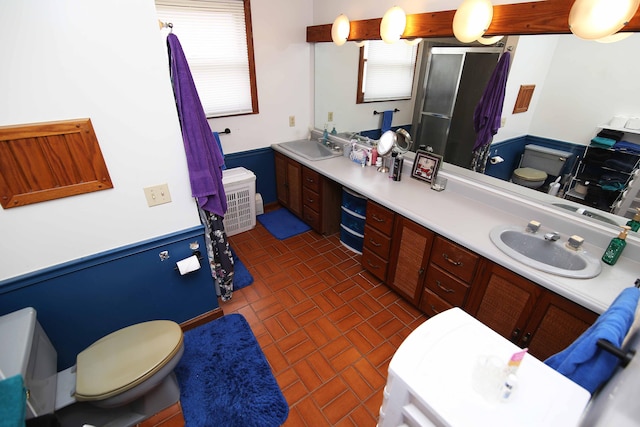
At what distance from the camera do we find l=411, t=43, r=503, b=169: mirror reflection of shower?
7.63ft

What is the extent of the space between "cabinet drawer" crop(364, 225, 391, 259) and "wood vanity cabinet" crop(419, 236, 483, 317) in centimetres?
38

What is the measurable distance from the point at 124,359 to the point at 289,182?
7.49 ft

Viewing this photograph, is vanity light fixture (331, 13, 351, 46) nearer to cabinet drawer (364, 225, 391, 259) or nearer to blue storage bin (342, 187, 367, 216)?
blue storage bin (342, 187, 367, 216)

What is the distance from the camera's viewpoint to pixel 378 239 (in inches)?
92.0

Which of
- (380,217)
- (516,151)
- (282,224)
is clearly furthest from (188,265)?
(516,151)

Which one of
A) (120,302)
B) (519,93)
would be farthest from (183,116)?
(519,93)

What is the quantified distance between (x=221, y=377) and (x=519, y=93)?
9.02ft

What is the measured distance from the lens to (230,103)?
9.81 ft

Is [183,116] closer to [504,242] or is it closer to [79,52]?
[79,52]

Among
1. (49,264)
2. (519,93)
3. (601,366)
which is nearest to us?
(601,366)

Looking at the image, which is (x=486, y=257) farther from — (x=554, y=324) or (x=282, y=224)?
(x=282, y=224)

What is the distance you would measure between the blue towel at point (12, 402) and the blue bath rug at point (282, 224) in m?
2.40

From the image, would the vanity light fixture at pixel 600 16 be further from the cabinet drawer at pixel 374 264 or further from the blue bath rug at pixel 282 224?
the blue bath rug at pixel 282 224

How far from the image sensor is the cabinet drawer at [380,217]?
2158 millimetres
